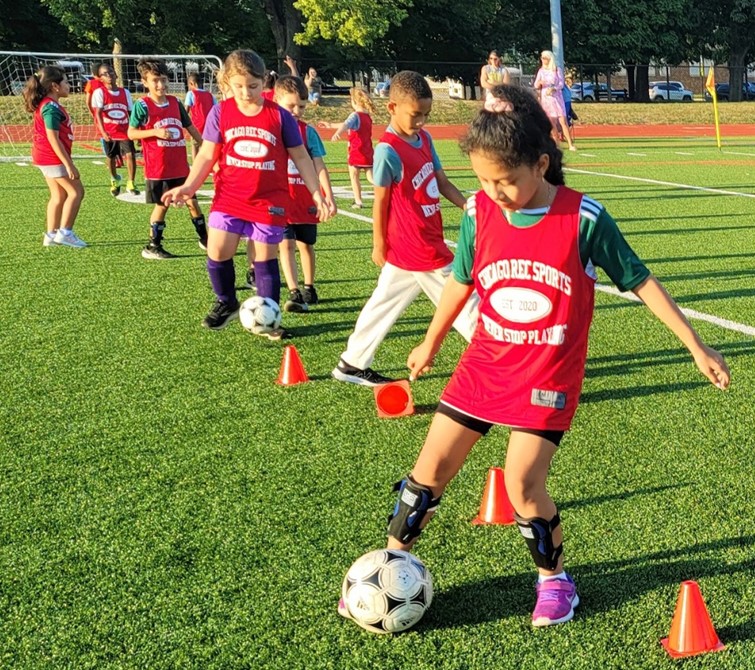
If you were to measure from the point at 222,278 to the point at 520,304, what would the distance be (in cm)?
413

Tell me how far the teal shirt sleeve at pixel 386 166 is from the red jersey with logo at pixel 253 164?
1.48m

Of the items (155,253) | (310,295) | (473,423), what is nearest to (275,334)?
(310,295)

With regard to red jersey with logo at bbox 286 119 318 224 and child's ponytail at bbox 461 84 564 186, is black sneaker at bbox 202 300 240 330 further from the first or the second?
child's ponytail at bbox 461 84 564 186

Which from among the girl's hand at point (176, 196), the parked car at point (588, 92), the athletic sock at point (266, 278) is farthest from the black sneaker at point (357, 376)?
the parked car at point (588, 92)

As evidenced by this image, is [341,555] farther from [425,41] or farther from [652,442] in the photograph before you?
[425,41]

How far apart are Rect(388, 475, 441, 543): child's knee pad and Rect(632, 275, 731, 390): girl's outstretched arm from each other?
984 millimetres

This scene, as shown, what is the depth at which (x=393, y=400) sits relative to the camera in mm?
5039

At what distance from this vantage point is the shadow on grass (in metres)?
3.11

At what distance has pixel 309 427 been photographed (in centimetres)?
494

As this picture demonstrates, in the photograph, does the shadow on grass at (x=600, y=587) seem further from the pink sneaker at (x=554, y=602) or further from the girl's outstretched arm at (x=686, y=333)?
the girl's outstretched arm at (x=686, y=333)

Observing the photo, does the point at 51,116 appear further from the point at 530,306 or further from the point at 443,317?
the point at 530,306

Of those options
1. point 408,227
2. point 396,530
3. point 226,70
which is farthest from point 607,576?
point 226,70

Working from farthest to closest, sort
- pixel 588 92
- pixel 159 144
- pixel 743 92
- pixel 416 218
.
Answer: pixel 743 92 < pixel 588 92 < pixel 159 144 < pixel 416 218

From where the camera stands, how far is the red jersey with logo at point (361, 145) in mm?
13070
